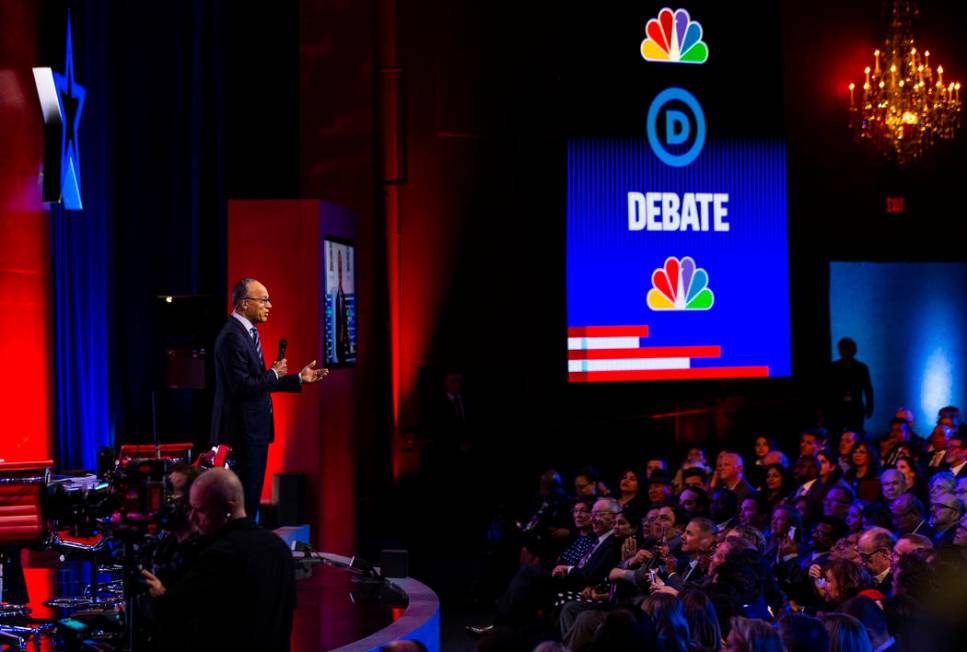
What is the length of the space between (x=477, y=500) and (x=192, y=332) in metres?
3.17

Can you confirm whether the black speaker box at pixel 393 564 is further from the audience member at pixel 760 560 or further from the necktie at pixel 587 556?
the necktie at pixel 587 556

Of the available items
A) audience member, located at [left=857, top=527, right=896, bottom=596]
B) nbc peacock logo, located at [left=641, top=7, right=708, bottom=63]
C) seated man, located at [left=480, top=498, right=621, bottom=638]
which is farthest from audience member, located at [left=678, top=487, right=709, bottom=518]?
nbc peacock logo, located at [left=641, top=7, right=708, bottom=63]

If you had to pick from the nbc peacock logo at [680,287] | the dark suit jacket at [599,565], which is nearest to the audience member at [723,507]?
the dark suit jacket at [599,565]

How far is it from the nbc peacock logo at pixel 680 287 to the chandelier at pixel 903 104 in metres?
2.33

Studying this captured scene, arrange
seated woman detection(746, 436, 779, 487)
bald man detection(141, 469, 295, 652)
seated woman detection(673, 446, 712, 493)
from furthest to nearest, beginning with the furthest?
seated woman detection(746, 436, 779, 487) → seated woman detection(673, 446, 712, 493) → bald man detection(141, 469, 295, 652)

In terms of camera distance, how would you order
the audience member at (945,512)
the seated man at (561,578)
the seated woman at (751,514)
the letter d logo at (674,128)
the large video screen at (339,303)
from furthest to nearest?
the letter d logo at (674,128), the large video screen at (339,303), the seated woman at (751,514), the seated man at (561,578), the audience member at (945,512)

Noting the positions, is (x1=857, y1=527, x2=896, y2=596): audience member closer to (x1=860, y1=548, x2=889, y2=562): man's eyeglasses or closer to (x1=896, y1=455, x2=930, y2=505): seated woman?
(x1=860, y1=548, x2=889, y2=562): man's eyeglasses

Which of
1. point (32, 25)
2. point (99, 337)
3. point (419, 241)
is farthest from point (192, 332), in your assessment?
point (419, 241)

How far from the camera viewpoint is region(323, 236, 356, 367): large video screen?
808cm

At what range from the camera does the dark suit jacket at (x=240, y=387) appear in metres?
5.74

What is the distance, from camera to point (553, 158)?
37.2 feet

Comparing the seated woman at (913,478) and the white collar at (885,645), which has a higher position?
the seated woman at (913,478)

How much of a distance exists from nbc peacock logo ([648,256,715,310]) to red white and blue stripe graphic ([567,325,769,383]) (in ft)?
1.04

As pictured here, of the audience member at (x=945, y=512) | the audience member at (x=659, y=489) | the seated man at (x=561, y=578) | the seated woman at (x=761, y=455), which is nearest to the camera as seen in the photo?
the audience member at (x=945, y=512)
